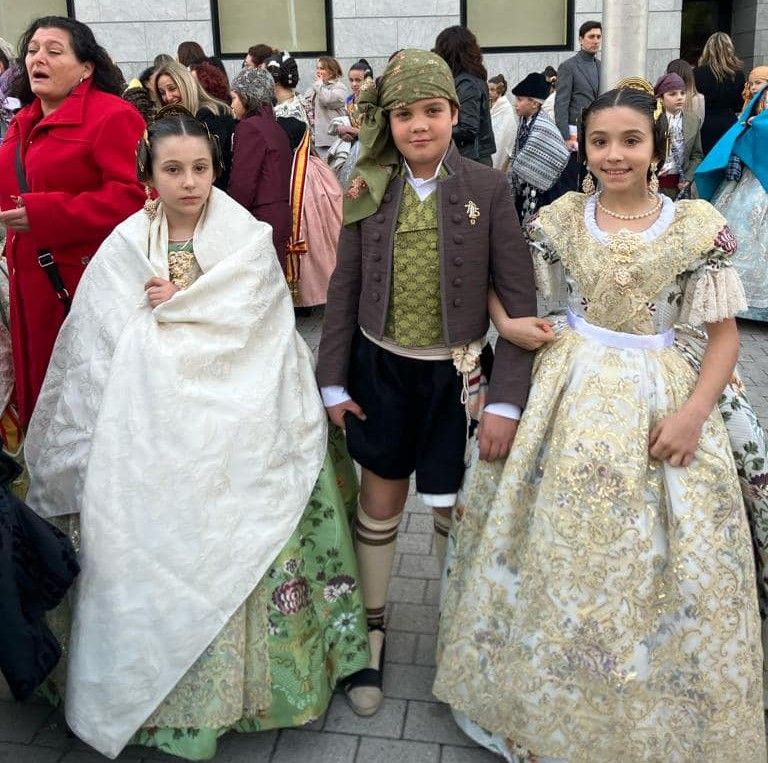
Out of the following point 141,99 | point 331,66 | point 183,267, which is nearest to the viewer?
point 183,267

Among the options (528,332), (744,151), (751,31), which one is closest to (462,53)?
(744,151)

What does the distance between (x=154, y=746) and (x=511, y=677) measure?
3.10 feet

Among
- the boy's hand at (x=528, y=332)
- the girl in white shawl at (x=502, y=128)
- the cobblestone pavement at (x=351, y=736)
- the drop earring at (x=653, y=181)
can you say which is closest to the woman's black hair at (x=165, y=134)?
the boy's hand at (x=528, y=332)

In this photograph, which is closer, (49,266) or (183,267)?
(183,267)

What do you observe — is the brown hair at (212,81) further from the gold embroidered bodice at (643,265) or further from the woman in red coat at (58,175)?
the gold embroidered bodice at (643,265)

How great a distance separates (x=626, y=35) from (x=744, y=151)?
1491 mm

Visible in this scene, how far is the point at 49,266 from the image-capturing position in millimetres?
3012

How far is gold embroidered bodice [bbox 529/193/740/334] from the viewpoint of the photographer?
216 cm

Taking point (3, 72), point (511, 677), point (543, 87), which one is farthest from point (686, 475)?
point (543, 87)

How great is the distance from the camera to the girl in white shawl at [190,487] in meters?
2.23

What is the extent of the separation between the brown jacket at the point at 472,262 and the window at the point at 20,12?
9.57m

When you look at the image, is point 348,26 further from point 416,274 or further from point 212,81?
point 416,274

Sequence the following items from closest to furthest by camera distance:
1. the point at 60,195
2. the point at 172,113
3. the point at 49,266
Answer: the point at 172,113, the point at 60,195, the point at 49,266

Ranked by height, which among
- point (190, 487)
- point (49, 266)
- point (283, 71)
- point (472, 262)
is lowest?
point (190, 487)
